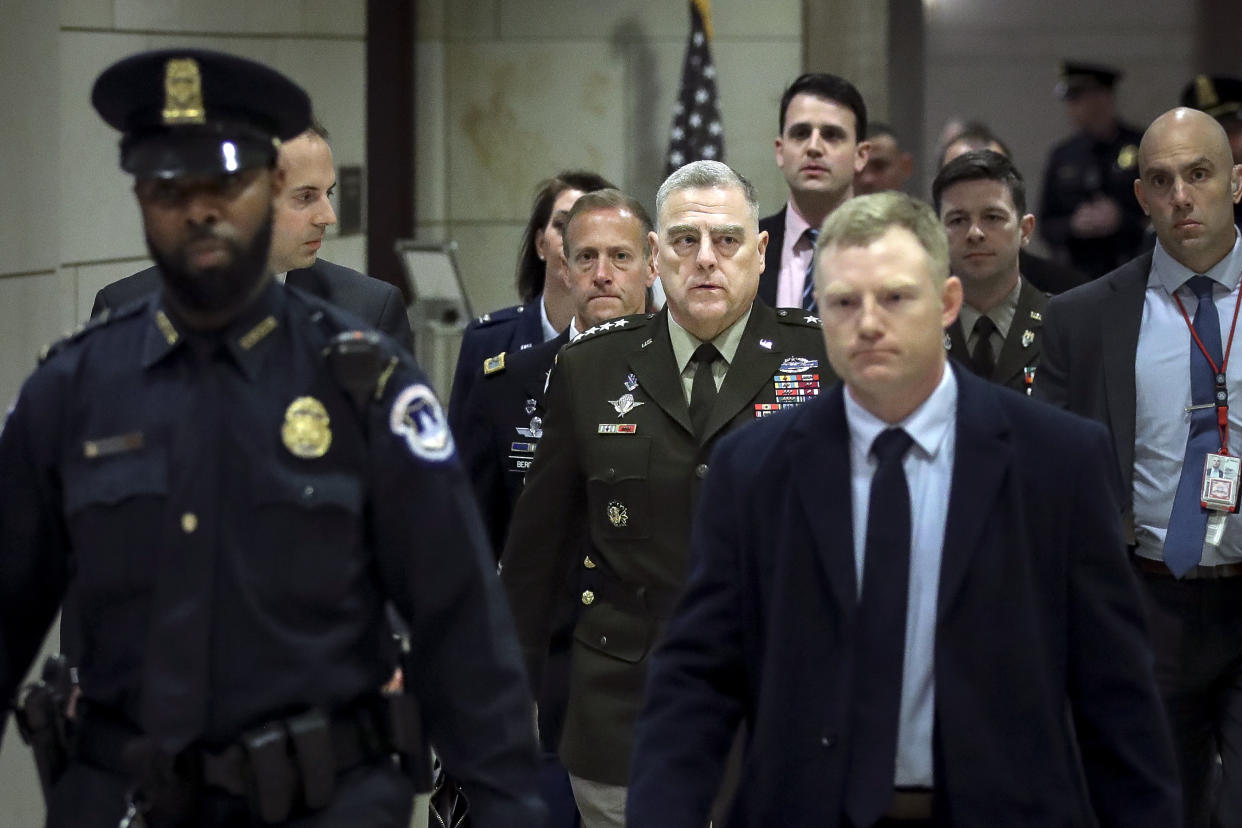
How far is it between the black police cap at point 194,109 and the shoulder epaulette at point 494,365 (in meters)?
2.64

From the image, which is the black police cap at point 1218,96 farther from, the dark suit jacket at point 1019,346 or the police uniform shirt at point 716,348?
the police uniform shirt at point 716,348

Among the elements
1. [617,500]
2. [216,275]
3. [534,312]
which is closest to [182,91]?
[216,275]

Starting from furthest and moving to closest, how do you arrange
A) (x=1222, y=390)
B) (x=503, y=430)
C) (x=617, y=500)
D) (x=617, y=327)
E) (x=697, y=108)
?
(x=697, y=108) → (x=503, y=430) → (x=1222, y=390) → (x=617, y=327) → (x=617, y=500)

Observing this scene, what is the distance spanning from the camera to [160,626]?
3.08 meters

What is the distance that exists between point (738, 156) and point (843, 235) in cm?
840

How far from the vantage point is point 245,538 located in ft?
10.4

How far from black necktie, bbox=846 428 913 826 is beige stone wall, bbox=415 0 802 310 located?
847cm

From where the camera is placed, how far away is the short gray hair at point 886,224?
329cm

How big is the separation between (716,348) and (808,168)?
2.41 meters

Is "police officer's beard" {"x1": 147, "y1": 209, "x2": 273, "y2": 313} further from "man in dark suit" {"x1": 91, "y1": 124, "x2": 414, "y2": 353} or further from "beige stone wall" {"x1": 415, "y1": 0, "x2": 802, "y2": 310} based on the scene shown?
"beige stone wall" {"x1": 415, "y1": 0, "x2": 802, "y2": 310}

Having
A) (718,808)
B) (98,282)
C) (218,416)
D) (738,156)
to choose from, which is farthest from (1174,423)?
(738,156)

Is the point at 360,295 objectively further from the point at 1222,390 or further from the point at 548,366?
the point at 1222,390

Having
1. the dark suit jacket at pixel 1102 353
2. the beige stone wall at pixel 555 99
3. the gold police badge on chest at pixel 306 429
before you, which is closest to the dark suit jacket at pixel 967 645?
the gold police badge on chest at pixel 306 429

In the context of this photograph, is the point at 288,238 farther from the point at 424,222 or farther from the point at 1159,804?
the point at 424,222
